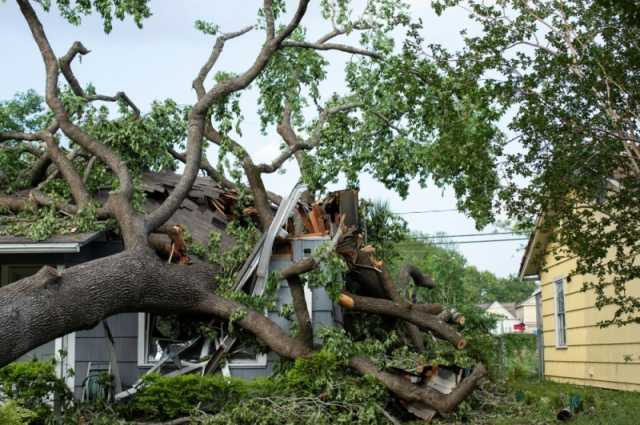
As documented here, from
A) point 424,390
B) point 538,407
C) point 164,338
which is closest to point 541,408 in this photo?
point 538,407

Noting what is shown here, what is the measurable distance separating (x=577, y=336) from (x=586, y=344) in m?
0.60

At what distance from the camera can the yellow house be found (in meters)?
13.9

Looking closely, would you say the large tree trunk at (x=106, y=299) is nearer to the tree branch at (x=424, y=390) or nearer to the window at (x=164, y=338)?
the tree branch at (x=424, y=390)

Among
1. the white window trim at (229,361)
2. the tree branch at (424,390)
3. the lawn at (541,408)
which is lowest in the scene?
the lawn at (541,408)

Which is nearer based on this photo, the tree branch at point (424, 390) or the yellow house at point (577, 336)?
the tree branch at point (424, 390)

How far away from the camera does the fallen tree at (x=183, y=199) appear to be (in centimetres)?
917

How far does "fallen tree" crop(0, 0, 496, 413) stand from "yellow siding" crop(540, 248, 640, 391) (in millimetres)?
3039

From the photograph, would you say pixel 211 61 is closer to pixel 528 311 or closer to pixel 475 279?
pixel 528 311

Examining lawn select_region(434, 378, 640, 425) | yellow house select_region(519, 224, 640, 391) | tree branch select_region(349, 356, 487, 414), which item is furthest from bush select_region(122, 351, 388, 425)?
yellow house select_region(519, 224, 640, 391)

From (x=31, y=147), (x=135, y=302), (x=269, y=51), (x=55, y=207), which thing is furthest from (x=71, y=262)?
(x=269, y=51)

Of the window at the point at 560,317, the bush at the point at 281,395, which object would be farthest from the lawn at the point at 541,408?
the window at the point at 560,317

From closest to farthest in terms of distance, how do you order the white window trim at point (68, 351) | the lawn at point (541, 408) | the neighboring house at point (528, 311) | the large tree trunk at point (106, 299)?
the large tree trunk at point (106, 299) < the lawn at point (541, 408) < the white window trim at point (68, 351) < the neighboring house at point (528, 311)

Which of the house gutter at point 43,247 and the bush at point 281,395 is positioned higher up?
the house gutter at point 43,247

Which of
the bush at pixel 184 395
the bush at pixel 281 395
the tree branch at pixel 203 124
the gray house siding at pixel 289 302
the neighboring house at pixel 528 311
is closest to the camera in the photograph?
the bush at pixel 281 395
